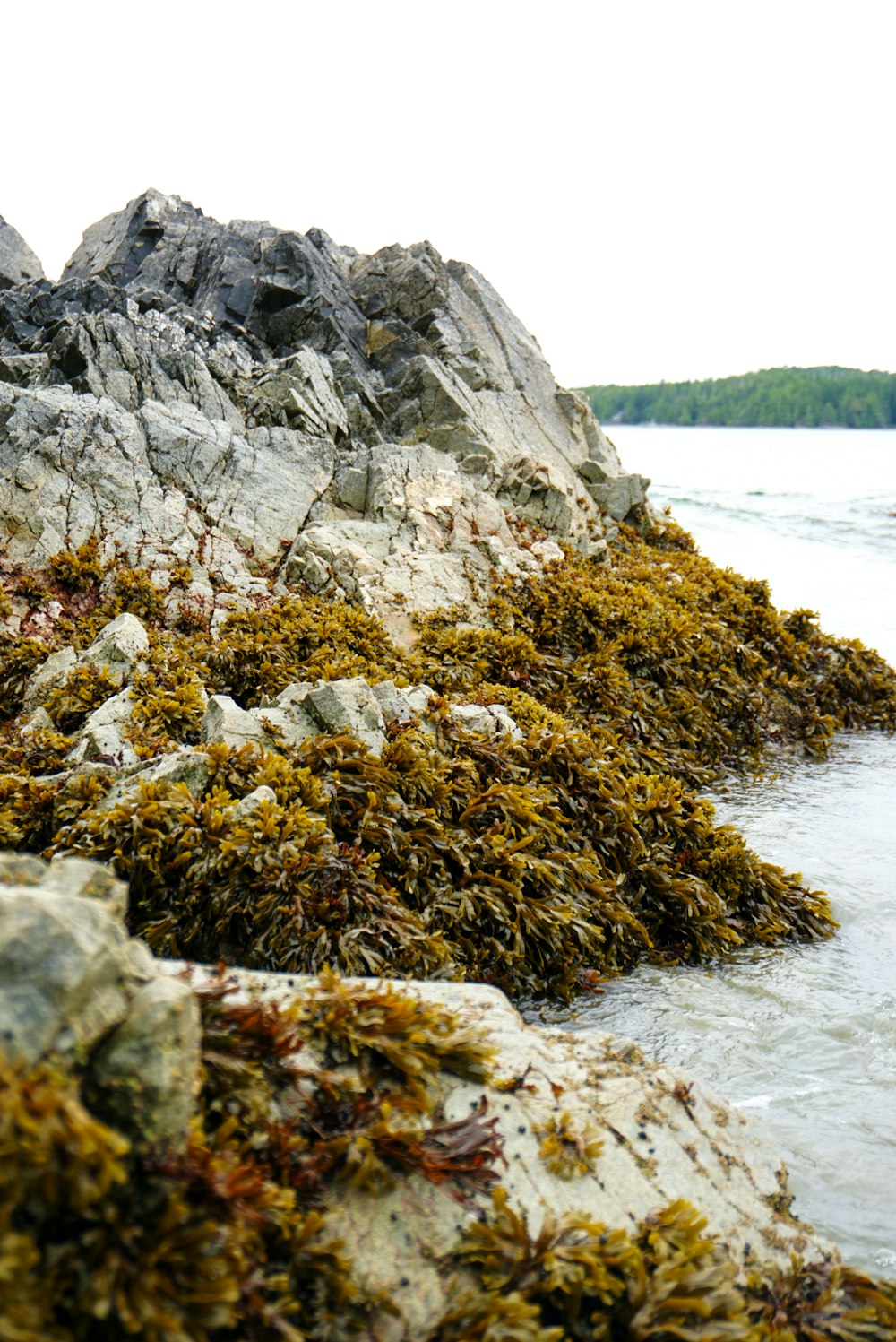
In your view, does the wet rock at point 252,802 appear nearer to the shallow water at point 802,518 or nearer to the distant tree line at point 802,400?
the shallow water at point 802,518

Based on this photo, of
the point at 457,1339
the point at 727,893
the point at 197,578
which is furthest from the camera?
the point at 197,578

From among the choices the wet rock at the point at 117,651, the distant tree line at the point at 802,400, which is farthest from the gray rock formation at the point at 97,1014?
the distant tree line at the point at 802,400

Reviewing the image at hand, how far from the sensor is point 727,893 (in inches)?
242

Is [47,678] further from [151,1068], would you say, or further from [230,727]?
[151,1068]

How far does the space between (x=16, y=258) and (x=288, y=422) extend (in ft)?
52.7

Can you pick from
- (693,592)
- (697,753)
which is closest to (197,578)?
(697,753)

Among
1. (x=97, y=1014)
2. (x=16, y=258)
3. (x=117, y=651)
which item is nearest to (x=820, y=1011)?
(x=97, y=1014)

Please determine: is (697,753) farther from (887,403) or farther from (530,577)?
(887,403)

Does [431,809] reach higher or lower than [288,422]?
lower

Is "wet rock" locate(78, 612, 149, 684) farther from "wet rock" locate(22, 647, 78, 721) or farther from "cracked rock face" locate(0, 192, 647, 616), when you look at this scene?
"cracked rock face" locate(0, 192, 647, 616)

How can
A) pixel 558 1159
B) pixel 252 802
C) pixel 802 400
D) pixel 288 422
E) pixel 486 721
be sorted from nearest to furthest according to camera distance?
pixel 558 1159, pixel 252 802, pixel 486 721, pixel 288 422, pixel 802 400

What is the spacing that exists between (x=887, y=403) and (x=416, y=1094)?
3287 inches

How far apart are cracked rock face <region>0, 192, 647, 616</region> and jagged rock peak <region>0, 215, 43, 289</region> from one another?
6.03 metres

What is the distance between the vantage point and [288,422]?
11.5 meters
